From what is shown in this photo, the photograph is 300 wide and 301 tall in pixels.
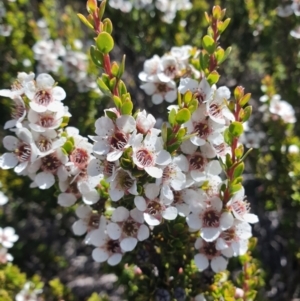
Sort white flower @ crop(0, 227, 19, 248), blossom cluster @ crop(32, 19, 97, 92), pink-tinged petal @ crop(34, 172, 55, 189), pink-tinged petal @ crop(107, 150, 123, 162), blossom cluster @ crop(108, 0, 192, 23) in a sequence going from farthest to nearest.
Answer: blossom cluster @ crop(108, 0, 192, 23) < blossom cluster @ crop(32, 19, 97, 92) < white flower @ crop(0, 227, 19, 248) < pink-tinged petal @ crop(34, 172, 55, 189) < pink-tinged petal @ crop(107, 150, 123, 162)

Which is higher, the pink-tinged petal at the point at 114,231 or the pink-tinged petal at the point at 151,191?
the pink-tinged petal at the point at 151,191

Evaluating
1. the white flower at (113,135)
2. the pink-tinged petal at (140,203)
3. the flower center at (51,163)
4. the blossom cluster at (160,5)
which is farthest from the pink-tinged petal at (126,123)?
the blossom cluster at (160,5)

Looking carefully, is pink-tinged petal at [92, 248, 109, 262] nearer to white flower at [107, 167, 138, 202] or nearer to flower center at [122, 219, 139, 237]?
flower center at [122, 219, 139, 237]

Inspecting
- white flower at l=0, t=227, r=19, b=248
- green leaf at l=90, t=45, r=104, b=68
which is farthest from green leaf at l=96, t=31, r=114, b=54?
white flower at l=0, t=227, r=19, b=248

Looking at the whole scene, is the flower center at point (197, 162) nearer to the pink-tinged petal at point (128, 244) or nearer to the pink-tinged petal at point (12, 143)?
the pink-tinged petal at point (128, 244)

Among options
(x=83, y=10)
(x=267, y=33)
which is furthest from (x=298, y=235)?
(x=83, y=10)

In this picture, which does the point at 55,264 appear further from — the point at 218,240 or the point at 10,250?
the point at 218,240
